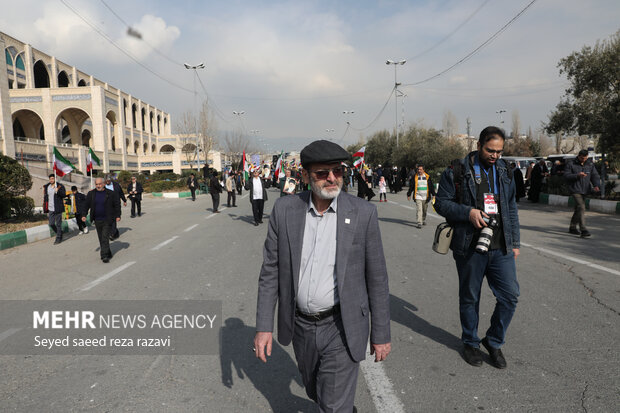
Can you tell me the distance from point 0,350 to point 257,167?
954 cm

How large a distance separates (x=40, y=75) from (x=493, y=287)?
74.5 meters

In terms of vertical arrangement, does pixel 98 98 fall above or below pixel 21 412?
above

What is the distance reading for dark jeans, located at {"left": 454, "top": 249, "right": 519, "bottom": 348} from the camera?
132 inches

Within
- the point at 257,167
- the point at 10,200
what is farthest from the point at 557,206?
the point at 10,200

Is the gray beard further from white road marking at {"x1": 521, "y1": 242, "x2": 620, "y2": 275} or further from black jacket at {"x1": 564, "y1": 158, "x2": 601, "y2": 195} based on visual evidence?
black jacket at {"x1": 564, "y1": 158, "x2": 601, "y2": 195}

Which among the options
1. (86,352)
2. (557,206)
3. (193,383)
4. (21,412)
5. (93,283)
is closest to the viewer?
(21,412)

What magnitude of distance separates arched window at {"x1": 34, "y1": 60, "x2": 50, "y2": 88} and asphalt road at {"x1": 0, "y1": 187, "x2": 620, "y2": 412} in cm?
6563

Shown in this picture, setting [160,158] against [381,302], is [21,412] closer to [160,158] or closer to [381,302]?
[381,302]

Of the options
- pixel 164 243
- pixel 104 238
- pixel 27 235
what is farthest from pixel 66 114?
pixel 104 238

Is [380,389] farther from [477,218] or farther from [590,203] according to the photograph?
[590,203]

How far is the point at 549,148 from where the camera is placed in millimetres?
80625

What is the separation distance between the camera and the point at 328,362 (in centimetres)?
214

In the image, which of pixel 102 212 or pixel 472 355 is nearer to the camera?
pixel 472 355

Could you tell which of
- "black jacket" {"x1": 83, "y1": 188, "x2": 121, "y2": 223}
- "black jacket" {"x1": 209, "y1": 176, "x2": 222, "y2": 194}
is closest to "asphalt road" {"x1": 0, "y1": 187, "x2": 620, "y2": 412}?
"black jacket" {"x1": 83, "y1": 188, "x2": 121, "y2": 223}
